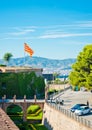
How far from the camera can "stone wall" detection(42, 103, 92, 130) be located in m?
51.6

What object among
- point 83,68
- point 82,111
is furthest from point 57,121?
point 83,68

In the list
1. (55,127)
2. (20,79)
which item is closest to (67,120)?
(55,127)

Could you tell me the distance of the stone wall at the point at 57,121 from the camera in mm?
51594

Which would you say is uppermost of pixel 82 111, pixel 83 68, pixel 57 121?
pixel 83 68

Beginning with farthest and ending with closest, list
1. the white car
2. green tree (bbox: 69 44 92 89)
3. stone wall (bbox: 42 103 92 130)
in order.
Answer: green tree (bbox: 69 44 92 89) → the white car → stone wall (bbox: 42 103 92 130)

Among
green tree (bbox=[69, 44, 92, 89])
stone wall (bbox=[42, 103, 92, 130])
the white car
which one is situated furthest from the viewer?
green tree (bbox=[69, 44, 92, 89])

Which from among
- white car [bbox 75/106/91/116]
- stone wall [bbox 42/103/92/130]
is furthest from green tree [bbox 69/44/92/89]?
white car [bbox 75/106/91/116]

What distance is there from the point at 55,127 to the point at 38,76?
154ft

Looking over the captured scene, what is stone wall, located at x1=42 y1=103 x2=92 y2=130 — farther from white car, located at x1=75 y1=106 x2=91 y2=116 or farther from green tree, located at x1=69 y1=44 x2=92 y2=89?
green tree, located at x1=69 y1=44 x2=92 y2=89

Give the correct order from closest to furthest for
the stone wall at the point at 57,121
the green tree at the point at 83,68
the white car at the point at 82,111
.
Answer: the stone wall at the point at 57,121 → the white car at the point at 82,111 → the green tree at the point at 83,68

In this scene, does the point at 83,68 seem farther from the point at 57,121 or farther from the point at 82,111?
the point at 82,111

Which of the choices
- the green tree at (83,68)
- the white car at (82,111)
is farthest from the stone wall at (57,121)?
the green tree at (83,68)

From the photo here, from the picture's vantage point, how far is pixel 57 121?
206ft

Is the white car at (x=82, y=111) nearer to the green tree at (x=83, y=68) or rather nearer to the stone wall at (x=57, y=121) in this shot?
the stone wall at (x=57, y=121)
